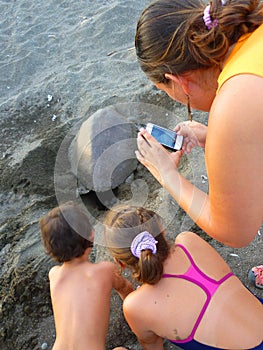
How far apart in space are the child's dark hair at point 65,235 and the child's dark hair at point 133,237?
19cm

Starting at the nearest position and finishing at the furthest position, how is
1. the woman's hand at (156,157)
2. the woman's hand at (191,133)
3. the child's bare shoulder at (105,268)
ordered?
1. the woman's hand at (156,157)
2. the child's bare shoulder at (105,268)
3. the woman's hand at (191,133)

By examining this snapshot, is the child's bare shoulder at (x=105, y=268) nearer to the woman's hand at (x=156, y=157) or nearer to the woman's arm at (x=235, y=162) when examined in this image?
the woman's hand at (x=156, y=157)

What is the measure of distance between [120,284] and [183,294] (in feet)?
1.39

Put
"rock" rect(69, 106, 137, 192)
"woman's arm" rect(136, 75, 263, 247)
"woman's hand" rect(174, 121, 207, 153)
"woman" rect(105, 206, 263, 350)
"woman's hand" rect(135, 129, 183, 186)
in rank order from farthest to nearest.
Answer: "rock" rect(69, 106, 137, 192), "woman's hand" rect(174, 121, 207, 153), "woman's hand" rect(135, 129, 183, 186), "woman" rect(105, 206, 263, 350), "woman's arm" rect(136, 75, 263, 247)

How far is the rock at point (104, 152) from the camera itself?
2689 millimetres

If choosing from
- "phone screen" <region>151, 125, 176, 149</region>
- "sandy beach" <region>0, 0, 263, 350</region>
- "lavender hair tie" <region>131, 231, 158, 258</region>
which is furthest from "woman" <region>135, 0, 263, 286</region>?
"sandy beach" <region>0, 0, 263, 350</region>

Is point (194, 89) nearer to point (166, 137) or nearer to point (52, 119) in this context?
point (166, 137)

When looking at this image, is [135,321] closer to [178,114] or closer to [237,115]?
[237,115]

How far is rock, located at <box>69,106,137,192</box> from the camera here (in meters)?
2.69

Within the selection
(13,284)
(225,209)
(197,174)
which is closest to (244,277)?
(197,174)

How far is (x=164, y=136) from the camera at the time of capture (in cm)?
185

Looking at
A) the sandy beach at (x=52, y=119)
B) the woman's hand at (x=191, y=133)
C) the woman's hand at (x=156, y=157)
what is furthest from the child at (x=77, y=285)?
the woman's hand at (x=191, y=133)

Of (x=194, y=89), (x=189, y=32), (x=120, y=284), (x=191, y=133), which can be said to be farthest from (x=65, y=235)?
(x=189, y=32)

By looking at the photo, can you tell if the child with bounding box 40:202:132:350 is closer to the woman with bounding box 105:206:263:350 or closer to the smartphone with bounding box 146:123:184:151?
the woman with bounding box 105:206:263:350
